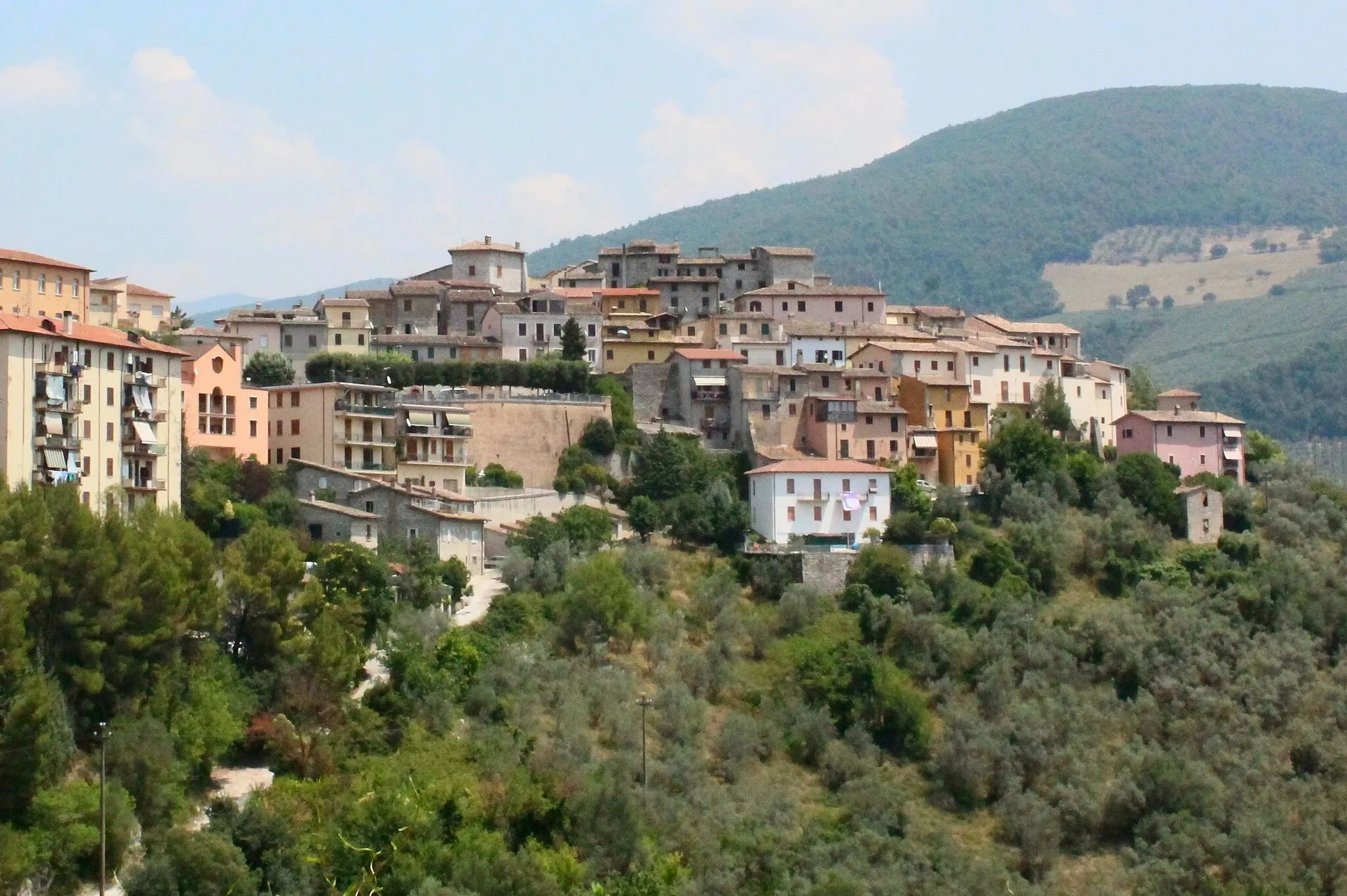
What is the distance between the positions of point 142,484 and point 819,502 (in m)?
20.5

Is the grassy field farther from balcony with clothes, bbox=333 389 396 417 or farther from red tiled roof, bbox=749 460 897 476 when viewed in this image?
balcony with clothes, bbox=333 389 396 417

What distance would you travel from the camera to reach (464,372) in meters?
74.0

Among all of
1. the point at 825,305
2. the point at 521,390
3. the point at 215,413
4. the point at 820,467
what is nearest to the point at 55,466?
the point at 215,413

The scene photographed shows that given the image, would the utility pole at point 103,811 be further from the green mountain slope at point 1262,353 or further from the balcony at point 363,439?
the green mountain slope at point 1262,353

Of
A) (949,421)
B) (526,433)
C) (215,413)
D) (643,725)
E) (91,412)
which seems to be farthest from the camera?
(949,421)

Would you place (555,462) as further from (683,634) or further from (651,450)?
(683,634)

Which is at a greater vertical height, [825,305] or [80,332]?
[825,305]

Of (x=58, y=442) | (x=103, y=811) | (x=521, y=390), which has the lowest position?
(x=103, y=811)

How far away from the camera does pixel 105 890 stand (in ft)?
141

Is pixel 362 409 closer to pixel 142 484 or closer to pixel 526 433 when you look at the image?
pixel 526 433

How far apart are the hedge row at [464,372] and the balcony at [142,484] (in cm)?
1548

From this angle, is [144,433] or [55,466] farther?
[144,433]

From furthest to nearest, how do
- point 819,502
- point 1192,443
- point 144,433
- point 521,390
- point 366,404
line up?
point 1192,443, point 521,390, point 819,502, point 366,404, point 144,433

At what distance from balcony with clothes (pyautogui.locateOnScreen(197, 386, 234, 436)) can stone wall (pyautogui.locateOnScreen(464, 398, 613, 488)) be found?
8.12 m
